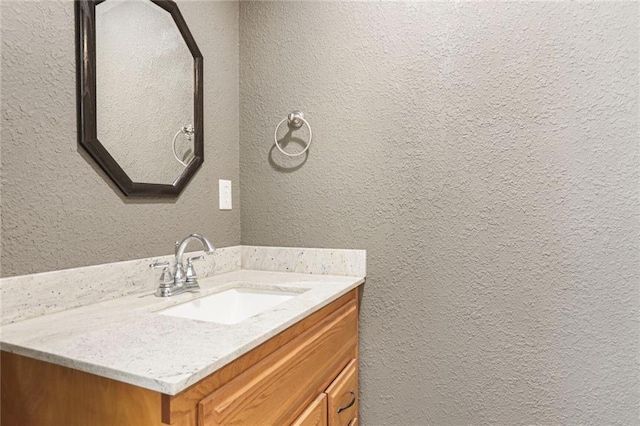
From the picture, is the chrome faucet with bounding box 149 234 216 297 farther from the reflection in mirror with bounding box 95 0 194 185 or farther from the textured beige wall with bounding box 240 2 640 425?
the textured beige wall with bounding box 240 2 640 425

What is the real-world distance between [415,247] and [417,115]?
0.49 meters

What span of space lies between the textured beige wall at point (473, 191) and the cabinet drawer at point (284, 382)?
1.05ft

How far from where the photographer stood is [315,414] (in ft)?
3.18

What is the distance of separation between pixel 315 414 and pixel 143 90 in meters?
1.09

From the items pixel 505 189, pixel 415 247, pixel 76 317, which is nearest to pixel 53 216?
pixel 76 317

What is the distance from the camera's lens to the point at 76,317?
0.84 metres

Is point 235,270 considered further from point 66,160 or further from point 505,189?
point 505,189

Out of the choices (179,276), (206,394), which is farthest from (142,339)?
(179,276)

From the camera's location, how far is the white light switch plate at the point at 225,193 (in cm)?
148

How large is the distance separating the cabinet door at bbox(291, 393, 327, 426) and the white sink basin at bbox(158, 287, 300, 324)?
0.32 m

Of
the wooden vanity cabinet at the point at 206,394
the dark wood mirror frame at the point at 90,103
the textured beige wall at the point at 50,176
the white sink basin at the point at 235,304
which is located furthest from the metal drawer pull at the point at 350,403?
the dark wood mirror frame at the point at 90,103

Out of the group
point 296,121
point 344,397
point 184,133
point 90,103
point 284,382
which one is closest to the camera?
point 284,382

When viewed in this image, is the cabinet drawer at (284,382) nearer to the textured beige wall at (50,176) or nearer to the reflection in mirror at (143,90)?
the textured beige wall at (50,176)

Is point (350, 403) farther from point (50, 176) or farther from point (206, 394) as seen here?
point (50, 176)
